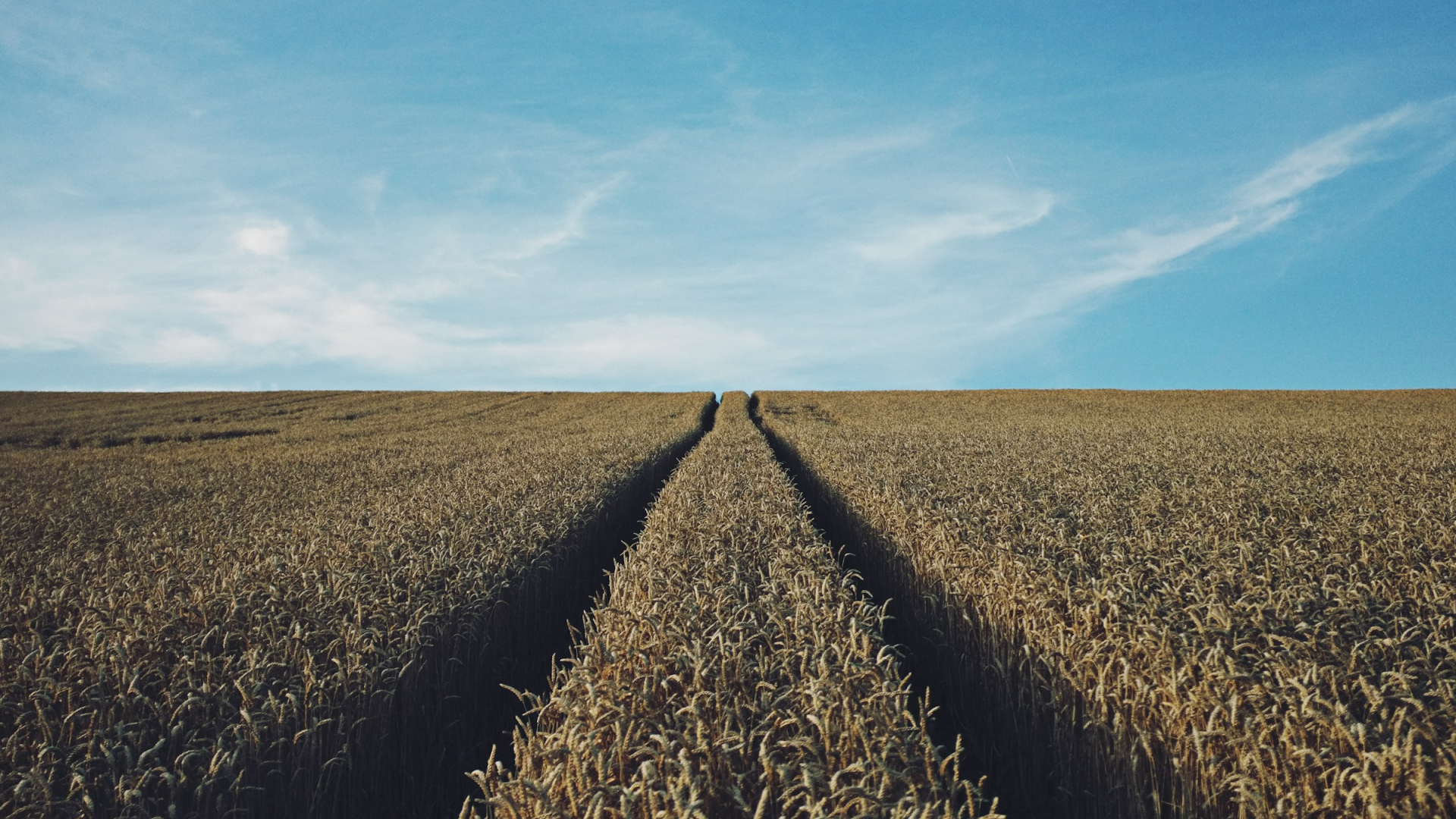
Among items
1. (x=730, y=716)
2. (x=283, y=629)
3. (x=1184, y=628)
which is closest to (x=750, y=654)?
(x=730, y=716)

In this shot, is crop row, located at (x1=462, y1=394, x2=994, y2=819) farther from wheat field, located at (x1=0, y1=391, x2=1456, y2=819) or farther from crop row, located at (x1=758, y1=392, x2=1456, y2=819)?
crop row, located at (x1=758, y1=392, x2=1456, y2=819)

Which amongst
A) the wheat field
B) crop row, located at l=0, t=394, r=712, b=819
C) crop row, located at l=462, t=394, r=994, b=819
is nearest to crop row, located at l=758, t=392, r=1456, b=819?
the wheat field

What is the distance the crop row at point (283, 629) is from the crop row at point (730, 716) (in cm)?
87

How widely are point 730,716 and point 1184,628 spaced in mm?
3022

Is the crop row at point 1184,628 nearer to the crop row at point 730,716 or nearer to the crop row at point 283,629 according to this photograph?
the crop row at point 730,716

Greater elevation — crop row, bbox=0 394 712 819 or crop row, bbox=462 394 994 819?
crop row, bbox=462 394 994 819

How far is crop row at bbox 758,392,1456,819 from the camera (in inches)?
121

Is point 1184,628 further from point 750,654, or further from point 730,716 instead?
point 730,716

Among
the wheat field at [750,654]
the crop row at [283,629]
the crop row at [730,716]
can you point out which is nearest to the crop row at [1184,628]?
the wheat field at [750,654]

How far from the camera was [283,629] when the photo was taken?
462cm

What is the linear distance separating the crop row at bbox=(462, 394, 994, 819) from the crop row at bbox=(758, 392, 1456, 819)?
967 mm

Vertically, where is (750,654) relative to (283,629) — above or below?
above

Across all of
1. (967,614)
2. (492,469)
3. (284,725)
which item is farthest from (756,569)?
(492,469)

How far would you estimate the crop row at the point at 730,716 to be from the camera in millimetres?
2500
